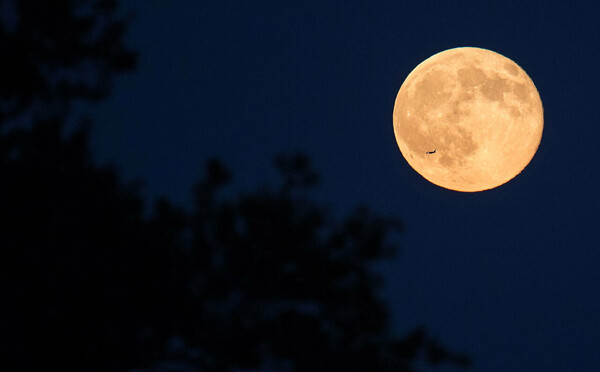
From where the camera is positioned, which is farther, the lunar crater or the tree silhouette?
the lunar crater

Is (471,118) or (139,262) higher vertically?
(471,118)

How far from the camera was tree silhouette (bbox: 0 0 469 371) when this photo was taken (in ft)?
17.1

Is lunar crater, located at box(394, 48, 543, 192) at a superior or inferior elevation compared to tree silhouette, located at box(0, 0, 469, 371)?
superior

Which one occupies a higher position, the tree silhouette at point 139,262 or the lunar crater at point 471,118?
the lunar crater at point 471,118

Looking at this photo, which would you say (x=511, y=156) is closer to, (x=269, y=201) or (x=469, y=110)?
(x=469, y=110)

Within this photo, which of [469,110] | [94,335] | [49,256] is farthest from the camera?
[469,110]

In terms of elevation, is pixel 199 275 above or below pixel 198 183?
below

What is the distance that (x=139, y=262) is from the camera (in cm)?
580

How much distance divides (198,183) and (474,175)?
2937 mm

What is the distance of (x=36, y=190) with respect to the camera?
526cm

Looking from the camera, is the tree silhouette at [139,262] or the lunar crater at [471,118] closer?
the tree silhouette at [139,262]

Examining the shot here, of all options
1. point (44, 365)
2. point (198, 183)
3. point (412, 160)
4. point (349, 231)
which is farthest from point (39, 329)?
point (412, 160)

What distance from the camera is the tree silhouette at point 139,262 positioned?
17.1 ft

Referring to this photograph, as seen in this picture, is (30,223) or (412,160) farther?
(412,160)
